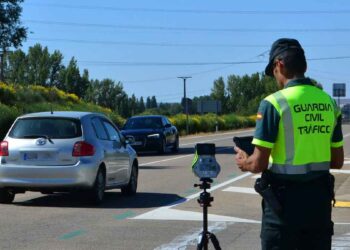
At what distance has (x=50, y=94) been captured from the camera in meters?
47.7

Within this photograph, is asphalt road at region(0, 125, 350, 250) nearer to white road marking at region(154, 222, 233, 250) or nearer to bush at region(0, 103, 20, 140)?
white road marking at region(154, 222, 233, 250)

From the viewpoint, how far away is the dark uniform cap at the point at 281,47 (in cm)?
439

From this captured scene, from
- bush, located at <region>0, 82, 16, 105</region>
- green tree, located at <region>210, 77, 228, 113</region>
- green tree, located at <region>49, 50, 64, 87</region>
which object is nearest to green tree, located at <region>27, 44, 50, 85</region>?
green tree, located at <region>49, 50, 64, 87</region>

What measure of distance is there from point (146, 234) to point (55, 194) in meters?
5.04

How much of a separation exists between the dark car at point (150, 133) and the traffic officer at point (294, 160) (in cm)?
2254

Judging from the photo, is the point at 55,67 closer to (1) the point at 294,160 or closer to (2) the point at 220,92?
(2) the point at 220,92

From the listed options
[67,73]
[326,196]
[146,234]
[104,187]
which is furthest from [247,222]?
[67,73]

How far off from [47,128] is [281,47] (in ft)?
27.4

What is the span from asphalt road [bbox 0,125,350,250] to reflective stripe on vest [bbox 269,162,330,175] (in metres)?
4.32

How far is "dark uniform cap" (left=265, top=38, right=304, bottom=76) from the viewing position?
4.39m

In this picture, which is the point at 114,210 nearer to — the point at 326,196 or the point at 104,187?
the point at 104,187

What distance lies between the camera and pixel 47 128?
12.3 m

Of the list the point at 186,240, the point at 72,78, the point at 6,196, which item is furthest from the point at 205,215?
the point at 72,78

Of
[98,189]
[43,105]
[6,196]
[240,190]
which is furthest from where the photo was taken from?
[43,105]
